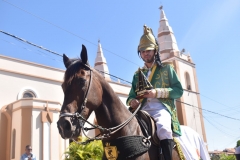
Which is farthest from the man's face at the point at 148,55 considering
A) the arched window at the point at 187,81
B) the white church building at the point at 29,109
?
the arched window at the point at 187,81

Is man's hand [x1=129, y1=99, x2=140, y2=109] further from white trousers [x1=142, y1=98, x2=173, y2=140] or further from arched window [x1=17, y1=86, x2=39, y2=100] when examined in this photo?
arched window [x1=17, y1=86, x2=39, y2=100]

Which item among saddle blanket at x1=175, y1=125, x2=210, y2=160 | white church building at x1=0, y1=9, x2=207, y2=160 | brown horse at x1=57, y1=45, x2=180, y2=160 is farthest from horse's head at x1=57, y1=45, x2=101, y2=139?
white church building at x1=0, y1=9, x2=207, y2=160

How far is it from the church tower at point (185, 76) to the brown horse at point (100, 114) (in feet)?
90.7

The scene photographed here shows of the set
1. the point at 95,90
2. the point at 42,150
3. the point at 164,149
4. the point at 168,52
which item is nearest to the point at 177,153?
the point at 164,149

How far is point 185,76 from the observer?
33.4 m

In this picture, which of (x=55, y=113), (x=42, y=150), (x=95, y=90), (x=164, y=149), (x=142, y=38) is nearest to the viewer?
(x=95, y=90)

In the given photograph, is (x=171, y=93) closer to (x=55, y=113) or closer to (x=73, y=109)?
(x=73, y=109)

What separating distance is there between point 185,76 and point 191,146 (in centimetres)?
3014

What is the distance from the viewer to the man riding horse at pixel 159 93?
3.50 metres

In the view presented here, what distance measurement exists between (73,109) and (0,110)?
59.6ft

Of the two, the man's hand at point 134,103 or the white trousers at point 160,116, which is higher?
the man's hand at point 134,103

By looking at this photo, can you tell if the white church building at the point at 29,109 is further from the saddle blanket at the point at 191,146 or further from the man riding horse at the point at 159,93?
the man riding horse at the point at 159,93

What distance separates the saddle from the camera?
11.4 ft

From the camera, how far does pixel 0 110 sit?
63.3 feet
